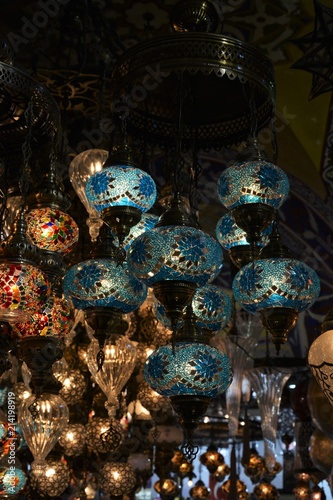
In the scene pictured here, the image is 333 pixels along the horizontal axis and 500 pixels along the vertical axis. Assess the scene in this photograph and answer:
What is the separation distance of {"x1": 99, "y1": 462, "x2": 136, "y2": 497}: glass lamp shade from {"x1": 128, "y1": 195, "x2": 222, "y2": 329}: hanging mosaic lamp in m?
2.26

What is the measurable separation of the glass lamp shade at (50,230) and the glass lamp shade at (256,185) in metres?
0.69

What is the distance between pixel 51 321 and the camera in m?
2.67

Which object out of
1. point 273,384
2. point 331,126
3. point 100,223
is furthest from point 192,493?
point 100,223

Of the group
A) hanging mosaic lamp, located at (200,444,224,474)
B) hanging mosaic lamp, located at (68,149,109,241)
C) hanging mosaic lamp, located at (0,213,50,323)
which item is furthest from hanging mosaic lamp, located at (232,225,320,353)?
hanging mosaic lamp, located at (200,444,224,474)

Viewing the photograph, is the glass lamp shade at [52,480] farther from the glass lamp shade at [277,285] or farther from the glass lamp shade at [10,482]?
the glass lamp shade at [277,285]

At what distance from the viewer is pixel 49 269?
2.66m

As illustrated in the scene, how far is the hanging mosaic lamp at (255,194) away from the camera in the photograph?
2.40 metres

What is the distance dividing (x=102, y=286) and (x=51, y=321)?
0.38 m

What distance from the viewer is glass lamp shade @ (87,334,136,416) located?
3371 mm

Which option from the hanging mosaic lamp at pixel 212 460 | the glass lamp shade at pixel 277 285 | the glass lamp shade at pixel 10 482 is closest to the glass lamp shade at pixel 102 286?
the glass lamp shade at pixel 277 285

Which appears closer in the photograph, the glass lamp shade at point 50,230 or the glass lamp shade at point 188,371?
the glass lamp shade at point 188,371

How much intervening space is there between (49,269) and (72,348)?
5.39 feet

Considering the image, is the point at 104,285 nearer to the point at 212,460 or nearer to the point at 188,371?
the point at 188,371

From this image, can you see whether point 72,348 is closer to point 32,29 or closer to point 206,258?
point 32,29
